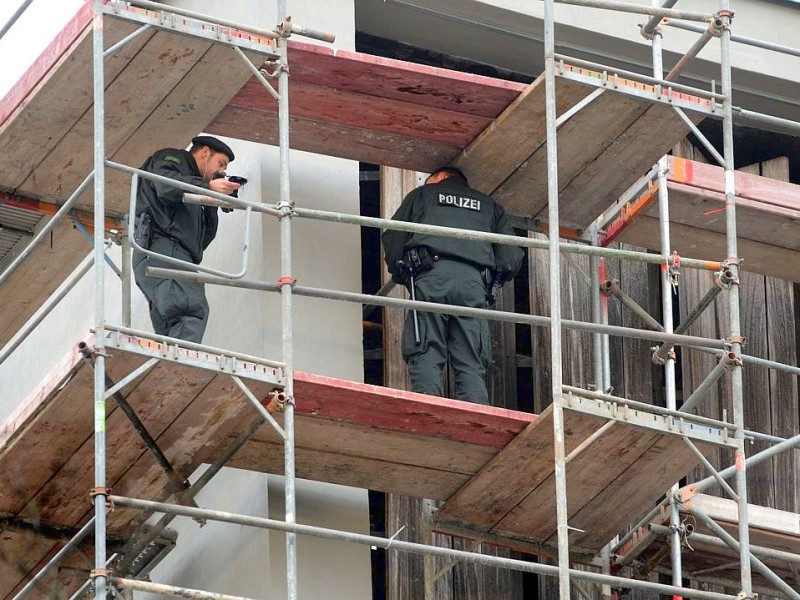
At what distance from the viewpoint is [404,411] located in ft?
48.5

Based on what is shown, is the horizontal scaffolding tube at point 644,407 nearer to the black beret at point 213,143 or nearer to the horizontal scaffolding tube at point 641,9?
the horizontal scaffolding tube at point 641,9

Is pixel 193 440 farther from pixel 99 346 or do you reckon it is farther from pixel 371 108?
pixel 371 108

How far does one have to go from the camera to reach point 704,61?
1888 cm

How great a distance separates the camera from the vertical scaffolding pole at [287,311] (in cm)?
1373

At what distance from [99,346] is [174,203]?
7.09 ft

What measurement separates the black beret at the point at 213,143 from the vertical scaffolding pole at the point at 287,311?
1.14 meters

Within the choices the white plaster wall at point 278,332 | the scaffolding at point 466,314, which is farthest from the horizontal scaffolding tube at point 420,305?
the white plaster wall at point 278,332

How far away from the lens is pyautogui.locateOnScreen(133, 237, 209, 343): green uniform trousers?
15.1 metres

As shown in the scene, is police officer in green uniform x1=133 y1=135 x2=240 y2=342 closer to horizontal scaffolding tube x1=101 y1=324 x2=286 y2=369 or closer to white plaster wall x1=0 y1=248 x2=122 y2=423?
horizontal scaffolding tube x1=101 y1=324 x2=286 y2=369

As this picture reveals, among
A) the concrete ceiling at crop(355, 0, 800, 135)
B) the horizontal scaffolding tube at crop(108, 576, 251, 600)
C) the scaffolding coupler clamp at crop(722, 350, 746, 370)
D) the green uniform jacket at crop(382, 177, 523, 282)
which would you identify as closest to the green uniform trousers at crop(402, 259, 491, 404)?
the green uniform jacket at crop(382, 177, 523, 282)

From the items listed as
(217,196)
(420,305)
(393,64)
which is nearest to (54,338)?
(393,64)

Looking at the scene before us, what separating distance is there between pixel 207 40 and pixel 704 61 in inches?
214

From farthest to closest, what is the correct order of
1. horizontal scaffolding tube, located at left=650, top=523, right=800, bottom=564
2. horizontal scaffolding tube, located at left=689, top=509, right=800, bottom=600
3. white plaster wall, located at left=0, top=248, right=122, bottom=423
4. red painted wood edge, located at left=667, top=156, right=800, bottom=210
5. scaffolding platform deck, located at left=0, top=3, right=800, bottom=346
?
white plaster wall, located at left=0, top=248, right=122, bottom=423
red painted wood edge, located at left=667, top=156, right=800, bottom=210
horizontal scaffolding tube, located at left=650, top=523, right=800, bottom=564
scaffolding platform deck, located at left=0, top=3, right=800, bottom=346
horizontal scaffolding tube, located at left=689, top=509, right=800, bottom=600

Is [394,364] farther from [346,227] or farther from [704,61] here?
[704,61]
